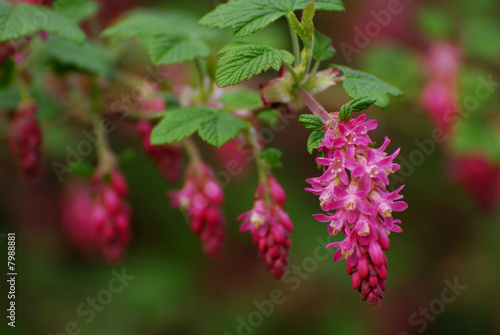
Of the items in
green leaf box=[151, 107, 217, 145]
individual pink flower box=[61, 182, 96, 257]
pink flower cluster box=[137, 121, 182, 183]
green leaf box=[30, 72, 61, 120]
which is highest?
green leaf box=[151, 107, 217, 145]

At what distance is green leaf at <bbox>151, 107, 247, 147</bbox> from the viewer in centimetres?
153

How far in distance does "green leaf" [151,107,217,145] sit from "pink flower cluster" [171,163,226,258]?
14.1 inches

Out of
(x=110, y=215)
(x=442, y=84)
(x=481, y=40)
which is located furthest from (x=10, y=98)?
(x=481, y=40)

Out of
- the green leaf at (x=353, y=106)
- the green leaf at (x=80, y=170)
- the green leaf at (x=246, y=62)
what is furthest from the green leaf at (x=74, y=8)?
the green leaf at (x=353, y=106)

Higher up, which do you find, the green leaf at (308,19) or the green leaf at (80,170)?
the green leaf at (308,19)

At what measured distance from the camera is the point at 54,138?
329 cm

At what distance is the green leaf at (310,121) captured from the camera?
4.25 feet

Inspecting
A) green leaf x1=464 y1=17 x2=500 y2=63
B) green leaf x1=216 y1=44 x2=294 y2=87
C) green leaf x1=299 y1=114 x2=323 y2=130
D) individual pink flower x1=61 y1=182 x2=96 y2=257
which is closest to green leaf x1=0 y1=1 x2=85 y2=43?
green leaf x1=216 y1=44 x2=294 y2=87

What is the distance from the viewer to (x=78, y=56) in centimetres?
212

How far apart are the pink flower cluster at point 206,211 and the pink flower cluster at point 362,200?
67cm

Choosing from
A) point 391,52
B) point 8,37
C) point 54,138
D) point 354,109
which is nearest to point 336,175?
point 354,109

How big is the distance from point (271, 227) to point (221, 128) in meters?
0.29

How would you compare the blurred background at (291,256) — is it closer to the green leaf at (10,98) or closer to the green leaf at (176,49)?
the green leaf at (10,98)

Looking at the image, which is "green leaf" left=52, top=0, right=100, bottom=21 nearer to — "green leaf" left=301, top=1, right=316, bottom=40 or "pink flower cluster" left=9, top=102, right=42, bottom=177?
"pink flower cluster" left=9, top=102, right=42, bottom=177
